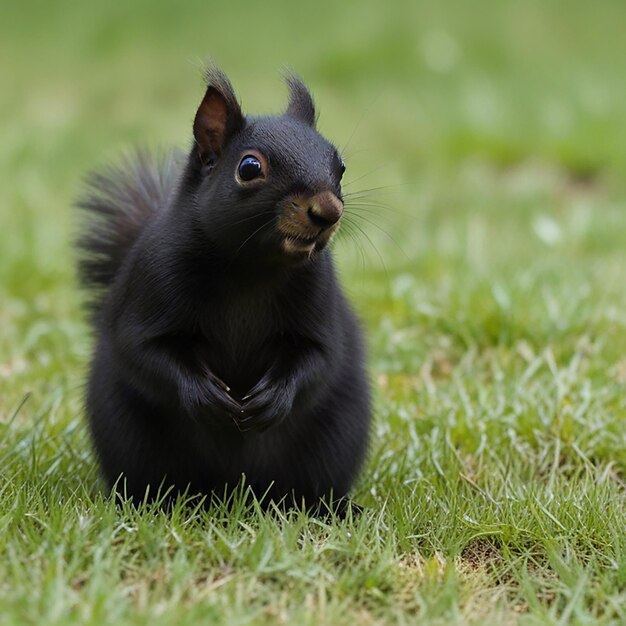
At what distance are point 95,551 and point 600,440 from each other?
1677 mm

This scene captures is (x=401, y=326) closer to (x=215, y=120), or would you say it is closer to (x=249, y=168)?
(x=215, y=120)

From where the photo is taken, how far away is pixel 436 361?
4176 millimetres

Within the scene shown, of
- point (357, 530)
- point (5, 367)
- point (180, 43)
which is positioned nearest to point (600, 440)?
point (357, 530)

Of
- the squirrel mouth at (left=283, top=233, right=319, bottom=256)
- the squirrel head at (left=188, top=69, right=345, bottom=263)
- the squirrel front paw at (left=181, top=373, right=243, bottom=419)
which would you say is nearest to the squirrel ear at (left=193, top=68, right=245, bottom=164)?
the squirrel head at (left=188, top=69, right=345, bottom=263)

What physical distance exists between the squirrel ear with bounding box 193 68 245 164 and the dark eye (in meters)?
0.17

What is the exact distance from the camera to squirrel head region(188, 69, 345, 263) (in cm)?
235

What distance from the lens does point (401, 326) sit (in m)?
4.44

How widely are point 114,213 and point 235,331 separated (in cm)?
85

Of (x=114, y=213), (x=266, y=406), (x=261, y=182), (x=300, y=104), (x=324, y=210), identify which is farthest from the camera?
(x=114, y=213)

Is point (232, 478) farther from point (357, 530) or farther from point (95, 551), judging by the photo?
point (95, 551)

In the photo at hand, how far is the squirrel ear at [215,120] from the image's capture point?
2.58 metres

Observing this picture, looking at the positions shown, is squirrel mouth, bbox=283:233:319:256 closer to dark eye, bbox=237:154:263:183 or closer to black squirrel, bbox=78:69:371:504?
black squirrel, bbox=78:69:371:504

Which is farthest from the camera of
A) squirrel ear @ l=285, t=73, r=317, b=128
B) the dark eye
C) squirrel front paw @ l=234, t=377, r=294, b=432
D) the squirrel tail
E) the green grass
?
the squirrel tail

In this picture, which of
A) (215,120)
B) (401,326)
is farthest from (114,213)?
(401,326)
